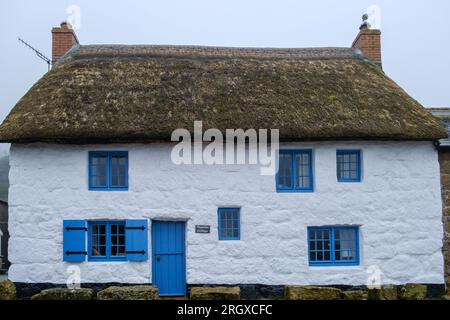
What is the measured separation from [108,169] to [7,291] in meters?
3.52

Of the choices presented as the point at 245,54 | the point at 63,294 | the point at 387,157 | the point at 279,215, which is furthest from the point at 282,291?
the point at 245,54

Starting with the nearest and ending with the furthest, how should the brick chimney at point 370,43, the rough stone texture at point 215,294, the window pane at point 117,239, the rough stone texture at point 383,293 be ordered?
the rough stone texture at point 215,294 → the rough stone texture at point 383,293 → the window pane at point 117,239 → the brick chimney at point 370,43

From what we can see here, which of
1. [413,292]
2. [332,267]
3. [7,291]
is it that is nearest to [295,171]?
[332,267]

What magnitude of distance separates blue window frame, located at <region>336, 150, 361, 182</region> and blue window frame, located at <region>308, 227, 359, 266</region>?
1.31m

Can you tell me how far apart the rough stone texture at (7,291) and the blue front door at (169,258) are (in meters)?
3.17

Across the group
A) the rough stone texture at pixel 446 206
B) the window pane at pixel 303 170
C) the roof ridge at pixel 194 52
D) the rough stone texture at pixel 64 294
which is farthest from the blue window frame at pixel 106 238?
the rough stone texture at pixel 446 206

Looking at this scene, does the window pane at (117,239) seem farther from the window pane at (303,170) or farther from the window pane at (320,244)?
the window pane at (320,244)

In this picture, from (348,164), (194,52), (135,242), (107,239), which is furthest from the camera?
(194,52)

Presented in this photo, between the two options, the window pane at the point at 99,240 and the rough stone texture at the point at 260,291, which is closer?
the rough stone texture at the point at 260,291

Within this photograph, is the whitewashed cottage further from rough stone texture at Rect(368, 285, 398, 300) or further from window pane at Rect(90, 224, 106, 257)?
rough stone texture at Rect(368, 285, 398, 300)

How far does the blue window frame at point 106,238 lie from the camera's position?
441 inches

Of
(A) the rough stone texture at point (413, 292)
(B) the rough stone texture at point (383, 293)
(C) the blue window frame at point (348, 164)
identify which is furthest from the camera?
(C) the blue window frame at point (348, 164)

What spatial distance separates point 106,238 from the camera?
11227 mm

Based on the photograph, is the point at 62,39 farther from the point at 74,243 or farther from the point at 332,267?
the point at 332,267
